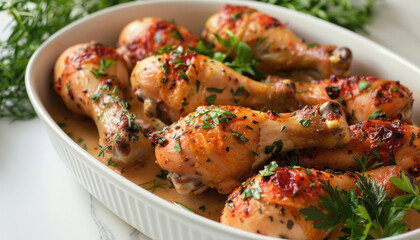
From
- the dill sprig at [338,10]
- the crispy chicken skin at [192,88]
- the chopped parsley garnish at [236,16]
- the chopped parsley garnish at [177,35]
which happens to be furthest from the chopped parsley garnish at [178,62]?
the dill sprig at [338,10]

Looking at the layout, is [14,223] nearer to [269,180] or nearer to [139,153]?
[139,153]

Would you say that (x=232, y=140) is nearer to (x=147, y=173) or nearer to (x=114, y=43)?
(x=147, y=173)

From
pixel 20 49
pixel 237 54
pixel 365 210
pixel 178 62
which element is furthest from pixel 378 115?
pixel 20 49

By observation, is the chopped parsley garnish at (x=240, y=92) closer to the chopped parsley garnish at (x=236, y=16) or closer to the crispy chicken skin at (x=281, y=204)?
Result: the crispy chicken skin at (x=281, y=204)

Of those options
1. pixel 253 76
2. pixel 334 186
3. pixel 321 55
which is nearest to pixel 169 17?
pixel 253 76

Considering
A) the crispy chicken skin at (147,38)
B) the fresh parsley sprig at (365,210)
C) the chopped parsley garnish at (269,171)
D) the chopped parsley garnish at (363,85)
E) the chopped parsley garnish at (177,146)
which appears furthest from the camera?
the crispy chicken skin at (147,38)

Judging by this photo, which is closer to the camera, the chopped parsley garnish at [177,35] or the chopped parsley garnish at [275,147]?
the chopped parsley garnish at [275,147]
